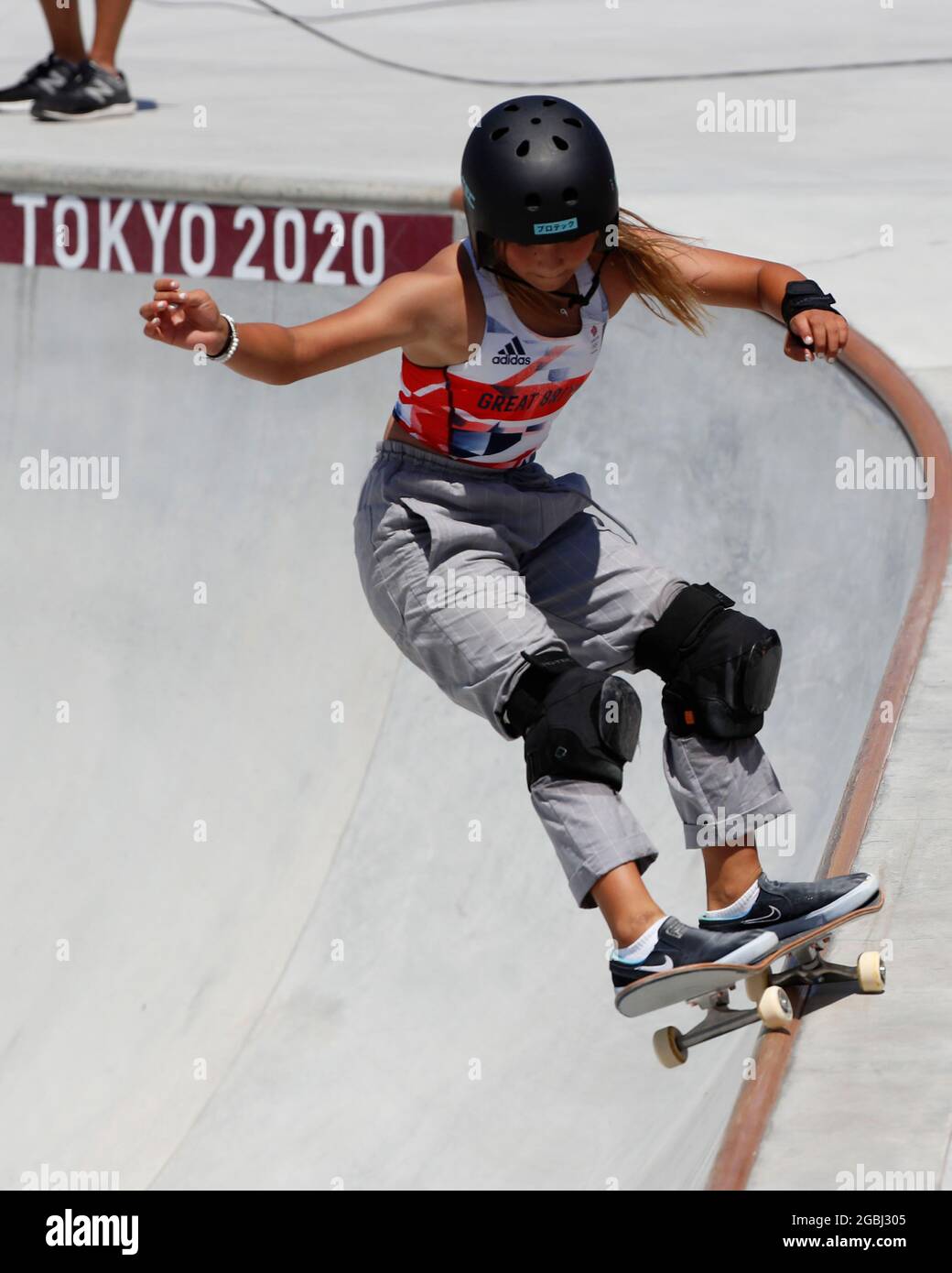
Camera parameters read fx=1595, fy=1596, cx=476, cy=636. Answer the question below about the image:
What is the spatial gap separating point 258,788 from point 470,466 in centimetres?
254

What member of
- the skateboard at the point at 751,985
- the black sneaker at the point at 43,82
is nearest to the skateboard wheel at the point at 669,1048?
the skateboard at the point at 751,985

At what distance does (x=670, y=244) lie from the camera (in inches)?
145

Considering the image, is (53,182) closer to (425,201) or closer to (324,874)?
(425,201)

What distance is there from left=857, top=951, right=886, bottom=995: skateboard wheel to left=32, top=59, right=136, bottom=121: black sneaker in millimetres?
8156

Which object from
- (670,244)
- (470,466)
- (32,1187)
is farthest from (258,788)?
(670,244)

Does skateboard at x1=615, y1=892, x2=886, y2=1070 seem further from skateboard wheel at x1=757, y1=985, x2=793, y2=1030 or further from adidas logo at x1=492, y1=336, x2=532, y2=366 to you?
adidas logo at x1=492, y1=336, x2=532, y2=366

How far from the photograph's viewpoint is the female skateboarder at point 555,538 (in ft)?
10.6

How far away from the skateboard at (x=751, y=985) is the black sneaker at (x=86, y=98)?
8000mm

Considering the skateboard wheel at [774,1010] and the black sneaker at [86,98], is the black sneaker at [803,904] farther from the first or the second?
the black sneaker at [86,98]

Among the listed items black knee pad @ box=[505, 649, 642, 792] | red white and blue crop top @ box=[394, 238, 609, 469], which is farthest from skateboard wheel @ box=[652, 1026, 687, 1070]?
red white and blue crop top @ box=[394, 238, 609, 469]

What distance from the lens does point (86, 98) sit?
9797 millimetres

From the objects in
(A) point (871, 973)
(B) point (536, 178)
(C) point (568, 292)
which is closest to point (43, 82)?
(C) point (568, 292)

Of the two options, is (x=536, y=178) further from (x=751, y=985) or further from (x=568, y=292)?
(x=751, y=985)

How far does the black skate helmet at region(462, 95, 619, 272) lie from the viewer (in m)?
3.28
